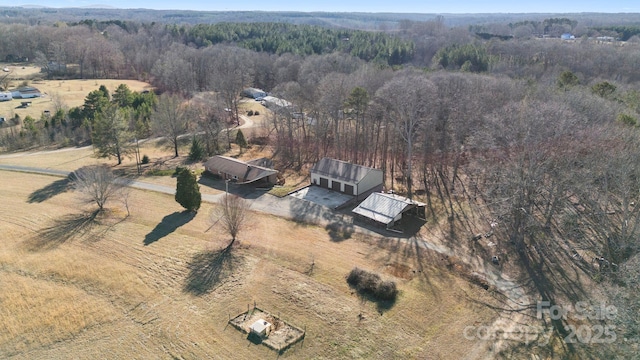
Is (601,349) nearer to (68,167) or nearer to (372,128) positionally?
(372,128)

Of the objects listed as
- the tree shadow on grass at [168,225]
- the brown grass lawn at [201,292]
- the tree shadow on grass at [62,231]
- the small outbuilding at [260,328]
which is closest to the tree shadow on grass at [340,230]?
the brown grass lawn at [201,292]

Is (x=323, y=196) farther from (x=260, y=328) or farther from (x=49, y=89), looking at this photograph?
(x=49, y=89)

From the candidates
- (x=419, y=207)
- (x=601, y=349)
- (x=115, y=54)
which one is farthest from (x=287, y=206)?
(x=115, y=54)

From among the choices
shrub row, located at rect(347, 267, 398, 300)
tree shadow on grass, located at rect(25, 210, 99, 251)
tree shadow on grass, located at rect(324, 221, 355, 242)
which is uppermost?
shrub row, located at rect(347, 267, 398, 300)

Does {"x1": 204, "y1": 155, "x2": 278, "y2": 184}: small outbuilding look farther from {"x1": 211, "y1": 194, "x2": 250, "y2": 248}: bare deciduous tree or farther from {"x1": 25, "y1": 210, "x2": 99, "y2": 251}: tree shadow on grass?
{"x1": 25, "y1": 210, "x2": 99, "y2": 251}: tree shadow on grass

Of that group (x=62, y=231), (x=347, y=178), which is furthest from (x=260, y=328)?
(x=62, y=231)

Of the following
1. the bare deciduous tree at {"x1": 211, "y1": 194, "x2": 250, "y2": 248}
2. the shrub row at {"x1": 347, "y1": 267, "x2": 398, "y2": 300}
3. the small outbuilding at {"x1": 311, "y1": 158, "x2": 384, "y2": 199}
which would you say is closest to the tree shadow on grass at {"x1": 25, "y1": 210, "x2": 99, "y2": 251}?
the bare deciduous tree at {"x1": 211, "y1": 194, "x2": 250, "y2": 248}
